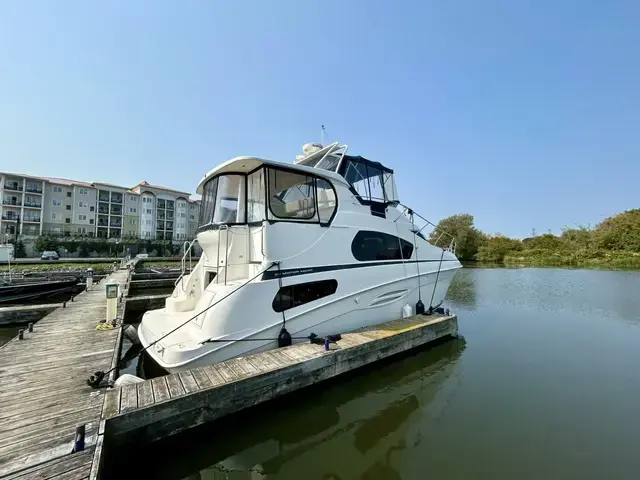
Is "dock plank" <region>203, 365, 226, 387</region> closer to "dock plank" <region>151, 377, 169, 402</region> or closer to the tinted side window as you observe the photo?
"dock plank" <region>151, 377, 169, 402</region>

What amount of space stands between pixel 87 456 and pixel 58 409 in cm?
125

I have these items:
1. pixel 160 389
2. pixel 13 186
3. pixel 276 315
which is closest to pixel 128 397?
pixel 160 389

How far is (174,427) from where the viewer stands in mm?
3654

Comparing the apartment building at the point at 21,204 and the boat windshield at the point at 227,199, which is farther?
the apartment building at the point at 21,204

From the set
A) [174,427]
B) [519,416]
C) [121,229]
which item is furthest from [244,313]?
[121,229]

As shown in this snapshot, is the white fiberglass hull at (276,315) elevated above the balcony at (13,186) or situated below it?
below

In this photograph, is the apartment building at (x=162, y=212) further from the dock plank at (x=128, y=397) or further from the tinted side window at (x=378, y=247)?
the dock plank at (x=128, y=397)

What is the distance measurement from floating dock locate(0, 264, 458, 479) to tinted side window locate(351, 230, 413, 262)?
1753 millimetres

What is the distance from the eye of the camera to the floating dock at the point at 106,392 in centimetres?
283

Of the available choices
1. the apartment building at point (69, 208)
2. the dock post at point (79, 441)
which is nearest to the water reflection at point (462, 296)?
the dock post at point (79, 441)

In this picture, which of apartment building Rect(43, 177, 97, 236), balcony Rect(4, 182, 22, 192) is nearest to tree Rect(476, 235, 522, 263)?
apartment building Rect(43, 177, 97, 236)

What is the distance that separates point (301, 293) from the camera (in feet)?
19.3

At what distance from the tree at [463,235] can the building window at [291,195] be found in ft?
141

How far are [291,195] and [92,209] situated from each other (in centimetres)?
5618
